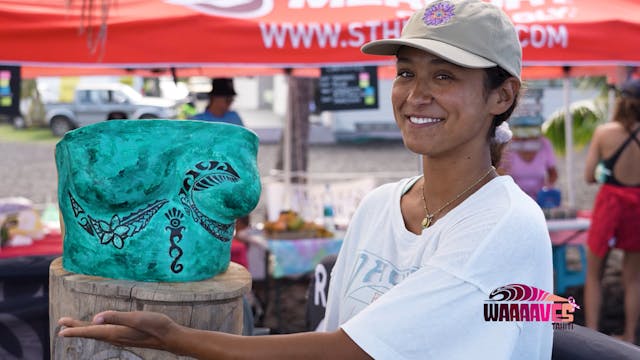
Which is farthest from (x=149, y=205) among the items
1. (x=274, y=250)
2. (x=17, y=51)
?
(x=274, y=250)

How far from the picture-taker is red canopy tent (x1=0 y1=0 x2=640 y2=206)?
14.0 feet

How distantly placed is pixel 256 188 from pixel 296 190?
14.9 ft

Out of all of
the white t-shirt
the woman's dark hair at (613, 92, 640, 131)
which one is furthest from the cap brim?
the woman's dark hair at (613, 92, 640, 131)

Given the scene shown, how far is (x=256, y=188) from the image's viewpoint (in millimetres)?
Result: 1848

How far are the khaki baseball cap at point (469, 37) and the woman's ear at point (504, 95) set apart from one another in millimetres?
27

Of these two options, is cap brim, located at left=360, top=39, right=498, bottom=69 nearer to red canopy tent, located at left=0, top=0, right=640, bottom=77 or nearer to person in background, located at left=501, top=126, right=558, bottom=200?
red canopy tent, located at left=0, top=0, right=640, bottom=77

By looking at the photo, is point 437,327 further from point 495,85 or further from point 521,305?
point 495,85

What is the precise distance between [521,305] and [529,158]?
205 inches

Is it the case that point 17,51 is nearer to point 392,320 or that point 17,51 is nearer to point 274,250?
point 274,250

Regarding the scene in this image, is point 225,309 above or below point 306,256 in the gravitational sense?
above

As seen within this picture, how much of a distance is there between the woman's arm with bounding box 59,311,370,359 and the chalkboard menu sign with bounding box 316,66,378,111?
4769 mm

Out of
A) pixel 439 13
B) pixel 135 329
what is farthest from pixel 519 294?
pixel 135 329

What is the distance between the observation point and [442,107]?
157cm

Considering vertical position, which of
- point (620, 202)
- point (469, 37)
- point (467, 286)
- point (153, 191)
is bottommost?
point (620, 202)
